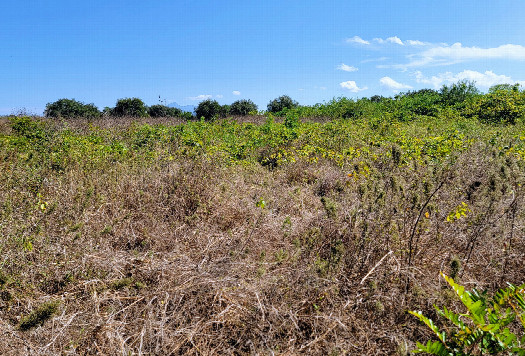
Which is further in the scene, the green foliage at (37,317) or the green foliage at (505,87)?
the green foliage at (505,87)

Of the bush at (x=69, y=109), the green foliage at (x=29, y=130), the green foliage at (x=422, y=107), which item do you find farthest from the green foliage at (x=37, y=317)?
the bush at (x=69, y=109)

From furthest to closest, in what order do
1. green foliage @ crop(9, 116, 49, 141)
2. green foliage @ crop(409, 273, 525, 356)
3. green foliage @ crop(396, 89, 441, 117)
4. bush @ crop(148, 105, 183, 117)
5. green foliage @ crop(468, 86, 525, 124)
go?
bush @ crop(148, 105, 183, 117) → green foliage @ crop(396, 89, 441, 117) → green foliage @ crop(468, 86, 525, 124) → green foliage @ crop(9, 116, 49, 141) → green foliage @ crop(409, 273, 525, 356)

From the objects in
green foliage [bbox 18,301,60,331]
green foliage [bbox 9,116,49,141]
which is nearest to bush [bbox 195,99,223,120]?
green foliage [bbox 9,116,49,141]

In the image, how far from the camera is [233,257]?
2918 mm

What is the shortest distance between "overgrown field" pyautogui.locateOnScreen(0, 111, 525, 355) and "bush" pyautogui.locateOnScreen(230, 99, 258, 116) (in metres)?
16.6

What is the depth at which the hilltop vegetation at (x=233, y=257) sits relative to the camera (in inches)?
88.4

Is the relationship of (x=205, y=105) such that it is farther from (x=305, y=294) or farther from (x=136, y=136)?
(x=305, y=294)

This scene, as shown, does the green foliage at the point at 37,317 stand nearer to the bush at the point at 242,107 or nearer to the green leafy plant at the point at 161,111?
the green leafy plant at the point at 161,111

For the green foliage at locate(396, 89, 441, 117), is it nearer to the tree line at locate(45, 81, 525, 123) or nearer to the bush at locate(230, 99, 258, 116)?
the tree line at locate(45, 81, 525, 123)

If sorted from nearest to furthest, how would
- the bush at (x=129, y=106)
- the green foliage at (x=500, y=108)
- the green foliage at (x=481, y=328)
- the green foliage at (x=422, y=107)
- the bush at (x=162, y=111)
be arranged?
the green foliage at (x=481, y=328)
the green foliage at (x=500, y=108)
the green foliage at (x=422, y=107)
the bush at (x=129, y=106)
the bush at (x=162, y=111)

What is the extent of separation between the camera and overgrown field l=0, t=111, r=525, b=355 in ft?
7.34

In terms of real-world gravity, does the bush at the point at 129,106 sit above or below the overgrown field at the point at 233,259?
above

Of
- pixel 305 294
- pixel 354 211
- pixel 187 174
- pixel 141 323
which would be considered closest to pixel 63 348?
pixel 141 323

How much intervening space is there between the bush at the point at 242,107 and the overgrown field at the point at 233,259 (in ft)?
54.4
